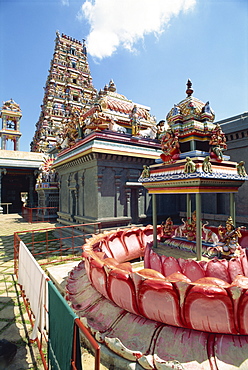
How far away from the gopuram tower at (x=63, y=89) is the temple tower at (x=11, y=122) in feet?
10.7

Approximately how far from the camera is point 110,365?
2855mm

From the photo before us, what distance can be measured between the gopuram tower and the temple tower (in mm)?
3263

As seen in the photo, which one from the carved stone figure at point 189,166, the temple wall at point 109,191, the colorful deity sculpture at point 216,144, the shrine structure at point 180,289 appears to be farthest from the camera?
the temple wall at point 109,191

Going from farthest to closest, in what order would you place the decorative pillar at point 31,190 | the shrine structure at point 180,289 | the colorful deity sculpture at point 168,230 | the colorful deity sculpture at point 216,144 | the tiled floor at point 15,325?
the decorative pillar at point 31,190 < the colorful deity sculpture at point 168,230 < the colorful deity sculpture at point 216,144 < the tiled floor at point 15,325 < the shrine structure at point 180,289

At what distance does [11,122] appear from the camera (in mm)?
34000

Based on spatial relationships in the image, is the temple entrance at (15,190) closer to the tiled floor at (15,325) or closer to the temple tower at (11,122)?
the temple tower at (11,122)

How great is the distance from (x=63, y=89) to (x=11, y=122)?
1022 cm

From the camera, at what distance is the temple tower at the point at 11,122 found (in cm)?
3256

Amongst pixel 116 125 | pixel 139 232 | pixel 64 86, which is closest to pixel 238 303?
pixel 139 232

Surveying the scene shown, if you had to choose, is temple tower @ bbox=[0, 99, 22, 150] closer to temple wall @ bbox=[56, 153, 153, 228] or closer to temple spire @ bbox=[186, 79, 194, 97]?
temple wall @ bbox=[56, 153, 153, 228]

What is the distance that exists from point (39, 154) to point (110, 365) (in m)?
29.5

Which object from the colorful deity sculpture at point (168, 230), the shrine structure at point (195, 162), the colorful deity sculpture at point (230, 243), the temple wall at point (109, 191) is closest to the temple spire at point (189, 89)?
the shrine structure at point (195, 162)

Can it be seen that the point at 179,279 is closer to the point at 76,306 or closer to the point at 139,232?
the point at 76,306

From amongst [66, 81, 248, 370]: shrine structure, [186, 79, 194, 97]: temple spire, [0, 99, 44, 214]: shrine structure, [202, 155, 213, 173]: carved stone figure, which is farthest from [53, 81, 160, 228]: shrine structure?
[0, 99, 44, 214]: shrine structure
